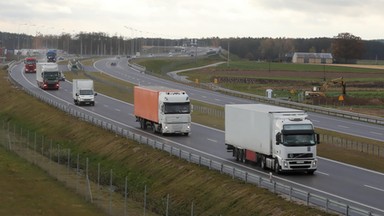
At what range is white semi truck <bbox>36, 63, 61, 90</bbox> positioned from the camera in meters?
114

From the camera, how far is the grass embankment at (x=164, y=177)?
116 feet

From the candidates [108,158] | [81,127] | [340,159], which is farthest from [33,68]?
[340,159]

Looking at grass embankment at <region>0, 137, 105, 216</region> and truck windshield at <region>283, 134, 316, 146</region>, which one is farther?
truck windshield at <region>283, 134, 316, 146</region>

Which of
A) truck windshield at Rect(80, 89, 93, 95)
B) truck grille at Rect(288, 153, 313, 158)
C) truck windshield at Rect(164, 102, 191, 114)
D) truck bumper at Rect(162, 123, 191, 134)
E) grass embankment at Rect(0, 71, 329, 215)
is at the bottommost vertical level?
grass embankment at Rect(0, 71, 329, 215)

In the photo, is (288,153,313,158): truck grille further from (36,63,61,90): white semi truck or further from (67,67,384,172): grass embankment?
(36,63,61,90): white semi truck

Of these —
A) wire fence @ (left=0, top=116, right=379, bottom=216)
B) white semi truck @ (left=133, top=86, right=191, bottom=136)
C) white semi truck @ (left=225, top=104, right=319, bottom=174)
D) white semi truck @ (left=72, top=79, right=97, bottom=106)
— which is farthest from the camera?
white semi truck @ (left=72, top=79, right=97, bottom=106)

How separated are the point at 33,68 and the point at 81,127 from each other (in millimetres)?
87615

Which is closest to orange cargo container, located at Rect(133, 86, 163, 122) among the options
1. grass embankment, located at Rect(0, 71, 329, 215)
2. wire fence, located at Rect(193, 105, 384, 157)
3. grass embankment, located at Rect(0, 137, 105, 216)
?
grass embankment, located at Rect(0, 71, 329, 215)

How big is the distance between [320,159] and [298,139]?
370 inches

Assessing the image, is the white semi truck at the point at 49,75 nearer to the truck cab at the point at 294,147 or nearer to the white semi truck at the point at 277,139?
the white semi truck at the point at 277,139

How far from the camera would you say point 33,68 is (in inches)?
6112

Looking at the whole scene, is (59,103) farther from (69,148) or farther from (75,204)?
(75,204)

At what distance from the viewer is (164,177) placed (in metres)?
47.0

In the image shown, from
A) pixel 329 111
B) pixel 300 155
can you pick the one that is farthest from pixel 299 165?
pixel 329 111
